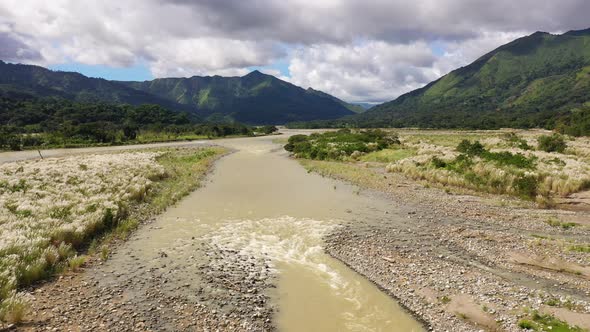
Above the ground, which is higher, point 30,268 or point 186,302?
point 30,268

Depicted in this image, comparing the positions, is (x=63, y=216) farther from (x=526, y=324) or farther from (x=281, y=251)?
(x=526, y=324)

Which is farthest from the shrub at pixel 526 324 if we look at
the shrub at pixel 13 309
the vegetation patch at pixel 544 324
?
the shrub at pixel 13 309

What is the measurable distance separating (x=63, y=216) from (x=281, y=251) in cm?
1356

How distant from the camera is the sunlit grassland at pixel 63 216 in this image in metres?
13.5

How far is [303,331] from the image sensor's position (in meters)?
11.1

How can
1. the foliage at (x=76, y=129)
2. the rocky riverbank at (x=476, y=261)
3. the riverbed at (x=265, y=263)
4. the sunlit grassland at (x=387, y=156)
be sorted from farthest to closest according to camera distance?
1. the foliage at (x=76, y=129)
2. the sunlit grassland at (x=387, y=156)
3. the riverbed at (x=265, y=263)
4. the rocky riverbank at (x=476, y=261)

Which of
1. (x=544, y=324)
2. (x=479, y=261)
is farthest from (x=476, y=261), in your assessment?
(x=544, y=324)

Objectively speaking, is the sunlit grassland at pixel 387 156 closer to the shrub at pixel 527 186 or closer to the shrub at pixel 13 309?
the shrub at pixel 527 186

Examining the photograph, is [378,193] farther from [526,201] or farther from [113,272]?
[113,272]

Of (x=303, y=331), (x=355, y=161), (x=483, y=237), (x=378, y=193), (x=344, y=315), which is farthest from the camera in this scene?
(x=355, y=161)

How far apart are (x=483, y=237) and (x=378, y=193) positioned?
13724 millimetres

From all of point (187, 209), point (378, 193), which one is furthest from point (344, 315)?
point (378, 193)

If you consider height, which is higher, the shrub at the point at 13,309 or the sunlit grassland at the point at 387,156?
the sunlit grassland at the point at 387,156

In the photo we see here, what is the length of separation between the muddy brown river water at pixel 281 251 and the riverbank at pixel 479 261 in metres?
1.14
